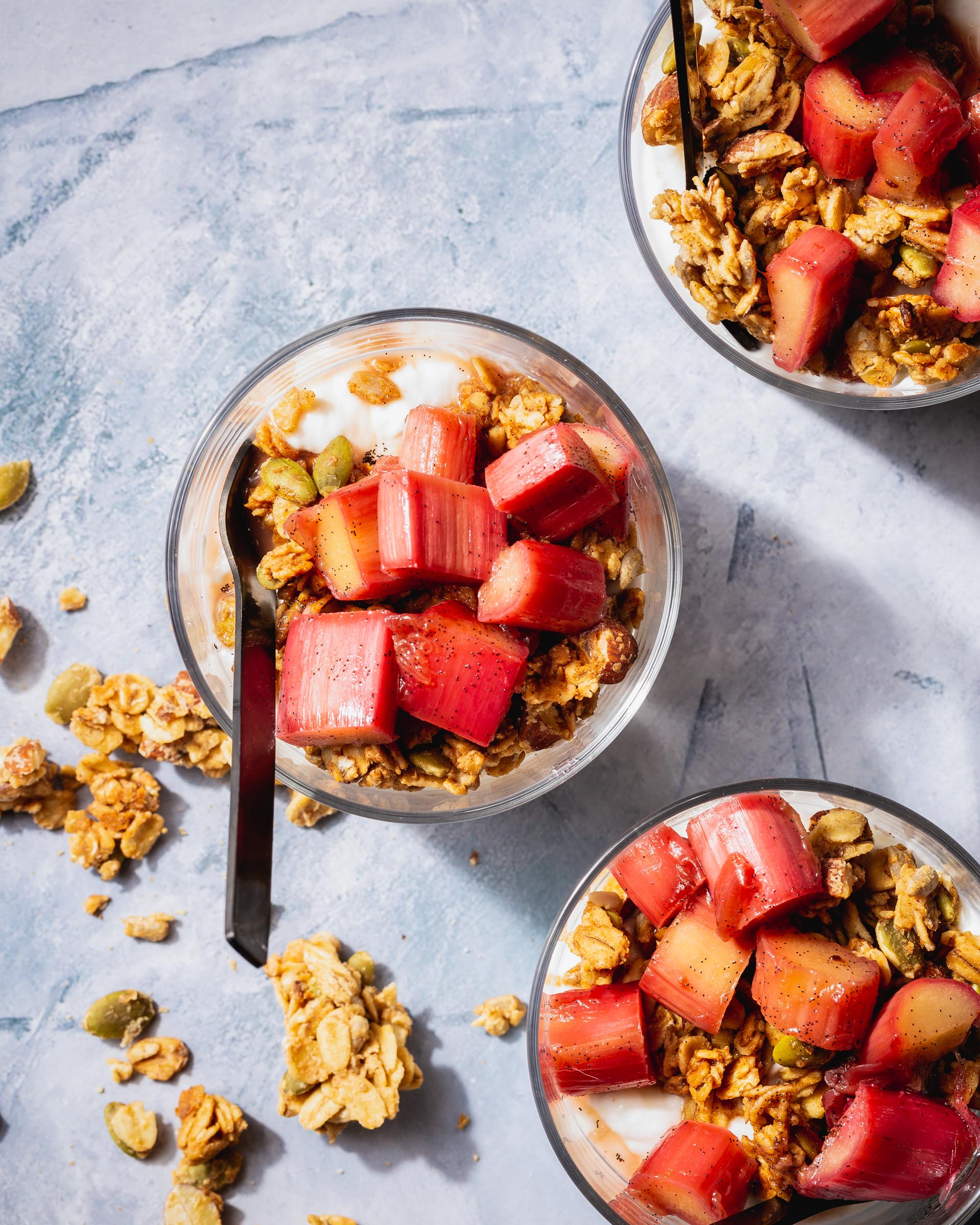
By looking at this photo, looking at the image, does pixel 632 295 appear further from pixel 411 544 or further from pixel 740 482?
pixel 411 544

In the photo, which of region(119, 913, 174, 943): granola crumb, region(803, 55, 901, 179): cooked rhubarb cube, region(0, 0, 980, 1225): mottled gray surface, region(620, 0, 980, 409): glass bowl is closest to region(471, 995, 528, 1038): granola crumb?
region(0, 0, 980, 1225): mottled gray surface

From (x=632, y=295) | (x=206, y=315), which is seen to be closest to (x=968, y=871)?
(x=632, y=295)

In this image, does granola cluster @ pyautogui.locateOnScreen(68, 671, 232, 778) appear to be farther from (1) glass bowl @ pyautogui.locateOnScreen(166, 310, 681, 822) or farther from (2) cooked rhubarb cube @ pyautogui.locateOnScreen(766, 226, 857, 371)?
(2) cooked rhubarb cube @ pyautogui.locateOnScreen(766, 226, 857, 371)

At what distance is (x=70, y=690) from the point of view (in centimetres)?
180

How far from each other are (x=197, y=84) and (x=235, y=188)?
0.65 ft

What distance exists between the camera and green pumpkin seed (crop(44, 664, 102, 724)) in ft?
5.90

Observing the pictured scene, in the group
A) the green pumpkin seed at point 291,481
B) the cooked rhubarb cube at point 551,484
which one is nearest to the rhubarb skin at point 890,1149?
the cooked rhubarb cube at point 551,484

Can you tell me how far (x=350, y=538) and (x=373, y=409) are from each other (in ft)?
0.84

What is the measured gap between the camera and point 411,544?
4.26 ft

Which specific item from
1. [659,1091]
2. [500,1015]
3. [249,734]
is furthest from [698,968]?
[249,734]

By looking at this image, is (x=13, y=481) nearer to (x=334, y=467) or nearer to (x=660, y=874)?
(x=334, y=467)

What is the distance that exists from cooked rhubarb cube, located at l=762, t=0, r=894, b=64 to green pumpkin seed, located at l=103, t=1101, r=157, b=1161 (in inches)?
78.7

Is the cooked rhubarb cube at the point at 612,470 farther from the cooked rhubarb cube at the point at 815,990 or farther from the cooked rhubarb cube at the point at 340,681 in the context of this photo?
the cooked rhubarb cube at the point at 815,990

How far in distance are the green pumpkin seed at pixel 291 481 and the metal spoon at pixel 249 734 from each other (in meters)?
0.08
